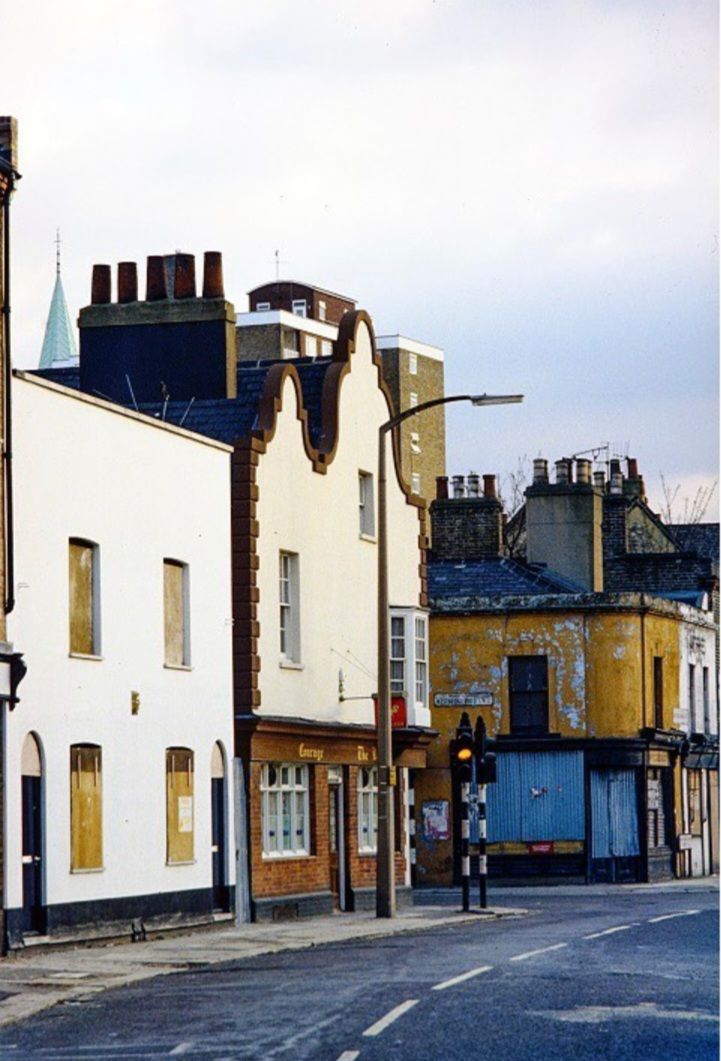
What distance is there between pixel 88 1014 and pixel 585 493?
1503 inches

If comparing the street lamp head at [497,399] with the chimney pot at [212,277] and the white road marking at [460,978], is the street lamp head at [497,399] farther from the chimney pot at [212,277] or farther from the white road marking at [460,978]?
the white road marking at [460,978]

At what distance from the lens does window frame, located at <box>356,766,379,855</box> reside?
4044 centimetres

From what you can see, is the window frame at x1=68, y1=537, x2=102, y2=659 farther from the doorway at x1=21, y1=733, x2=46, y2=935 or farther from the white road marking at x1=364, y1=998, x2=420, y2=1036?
the white road marking at x1=364, y1=998, x2=420, y2=1036

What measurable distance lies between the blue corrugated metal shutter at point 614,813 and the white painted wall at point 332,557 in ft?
41.9

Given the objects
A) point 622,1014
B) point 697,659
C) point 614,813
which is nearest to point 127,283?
point 614,813

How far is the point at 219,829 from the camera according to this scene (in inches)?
1342

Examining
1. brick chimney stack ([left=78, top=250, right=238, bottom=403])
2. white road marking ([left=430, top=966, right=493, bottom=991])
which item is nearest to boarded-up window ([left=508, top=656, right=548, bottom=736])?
brick chimney stack ([left=78, top=250, right=238, bottom=403])

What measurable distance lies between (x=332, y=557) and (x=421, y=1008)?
20628mm

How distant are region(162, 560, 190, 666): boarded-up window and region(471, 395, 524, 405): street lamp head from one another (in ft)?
17.0

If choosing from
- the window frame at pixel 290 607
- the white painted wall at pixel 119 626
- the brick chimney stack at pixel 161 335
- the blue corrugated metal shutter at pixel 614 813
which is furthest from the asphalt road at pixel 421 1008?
the blue corrugated metal shutter at pixel 614 813

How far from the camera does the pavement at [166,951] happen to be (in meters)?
22.3

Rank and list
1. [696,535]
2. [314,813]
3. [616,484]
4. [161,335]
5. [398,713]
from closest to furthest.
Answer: [314,813] < [398,713] < [161,335] < [616,484] < [696,535]

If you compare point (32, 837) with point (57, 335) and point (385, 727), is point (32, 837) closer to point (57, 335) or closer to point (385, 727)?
point (385, 727)

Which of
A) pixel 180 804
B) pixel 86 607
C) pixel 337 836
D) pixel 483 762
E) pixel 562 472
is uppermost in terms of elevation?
pixel 562 472
